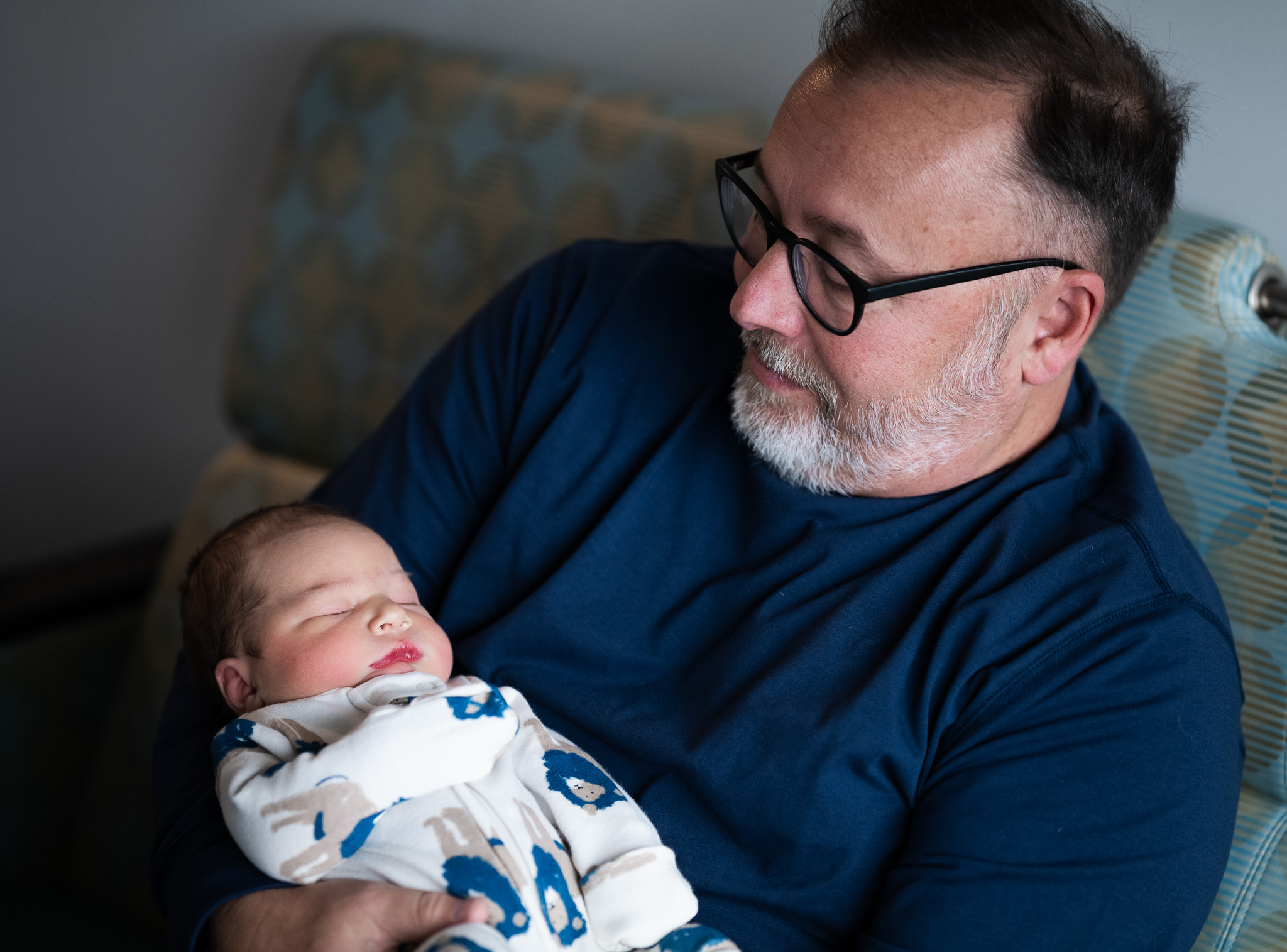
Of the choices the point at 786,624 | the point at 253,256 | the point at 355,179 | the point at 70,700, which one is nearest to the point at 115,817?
the point at 70,700

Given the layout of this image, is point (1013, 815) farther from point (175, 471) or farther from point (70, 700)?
point (175, 471)

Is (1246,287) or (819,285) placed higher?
(1246,287)

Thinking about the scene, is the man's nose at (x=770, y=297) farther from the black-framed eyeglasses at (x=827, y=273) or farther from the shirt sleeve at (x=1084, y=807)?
the shirt sleeve at (x=1084, y=807)

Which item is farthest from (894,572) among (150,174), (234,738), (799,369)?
Result: (150,174)

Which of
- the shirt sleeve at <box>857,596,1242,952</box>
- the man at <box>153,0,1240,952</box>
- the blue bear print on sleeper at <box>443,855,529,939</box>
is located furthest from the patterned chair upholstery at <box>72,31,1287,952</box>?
the blue bear print on sleeper at <box>443,855,529,939</box>

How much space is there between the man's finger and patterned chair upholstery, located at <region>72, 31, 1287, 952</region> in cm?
90

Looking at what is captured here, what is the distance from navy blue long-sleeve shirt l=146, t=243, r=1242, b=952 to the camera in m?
1.11

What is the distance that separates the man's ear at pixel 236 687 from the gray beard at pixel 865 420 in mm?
645

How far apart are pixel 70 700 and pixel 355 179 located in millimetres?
1085

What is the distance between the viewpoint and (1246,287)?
1423 millimetres

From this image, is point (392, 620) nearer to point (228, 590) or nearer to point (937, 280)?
point (228, 590)

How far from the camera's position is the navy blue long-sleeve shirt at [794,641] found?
111 cm

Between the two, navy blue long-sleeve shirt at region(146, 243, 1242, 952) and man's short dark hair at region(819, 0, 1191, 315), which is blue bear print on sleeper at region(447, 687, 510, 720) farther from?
man's short dark hair at region(819, 0, 1191, 315)

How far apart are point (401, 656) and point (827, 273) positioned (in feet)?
2.10
